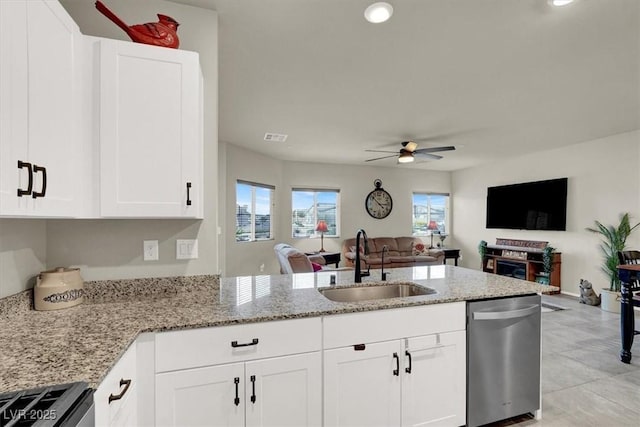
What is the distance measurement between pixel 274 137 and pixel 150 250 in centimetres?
337

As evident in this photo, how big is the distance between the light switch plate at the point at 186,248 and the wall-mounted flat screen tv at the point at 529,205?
6.08m

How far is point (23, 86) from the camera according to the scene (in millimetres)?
1065

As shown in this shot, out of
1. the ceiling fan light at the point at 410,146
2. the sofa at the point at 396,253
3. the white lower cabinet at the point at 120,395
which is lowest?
the sofa at the point at 396,253

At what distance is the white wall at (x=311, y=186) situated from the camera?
17.5 feet

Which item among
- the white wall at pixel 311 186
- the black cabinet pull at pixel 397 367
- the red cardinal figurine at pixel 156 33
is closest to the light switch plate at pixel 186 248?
the red cardinal figurine at pixel 156 33

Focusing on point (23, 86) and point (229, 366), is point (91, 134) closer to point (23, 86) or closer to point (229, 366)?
point (23, 86)

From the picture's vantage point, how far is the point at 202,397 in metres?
1.36

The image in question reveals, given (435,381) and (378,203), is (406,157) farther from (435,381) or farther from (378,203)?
(435,381)

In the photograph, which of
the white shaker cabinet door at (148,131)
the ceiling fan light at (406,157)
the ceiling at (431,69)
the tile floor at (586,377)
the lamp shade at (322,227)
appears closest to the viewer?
the white shaker cabinet door at (148,131)

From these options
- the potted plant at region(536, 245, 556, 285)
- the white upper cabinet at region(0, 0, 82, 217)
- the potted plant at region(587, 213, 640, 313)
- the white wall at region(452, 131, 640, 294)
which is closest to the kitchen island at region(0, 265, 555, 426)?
the white upper cabinet at region(0, 0, 82, 217)

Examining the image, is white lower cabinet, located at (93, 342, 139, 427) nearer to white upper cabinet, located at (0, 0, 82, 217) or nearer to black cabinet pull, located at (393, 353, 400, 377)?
white upper cabinet, located at (0, 0, 82, 217)

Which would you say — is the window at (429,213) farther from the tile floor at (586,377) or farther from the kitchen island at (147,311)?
the kitchen island at (147,311)

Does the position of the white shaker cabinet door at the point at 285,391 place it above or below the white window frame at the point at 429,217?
below

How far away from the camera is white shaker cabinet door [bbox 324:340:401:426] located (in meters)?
1.55
